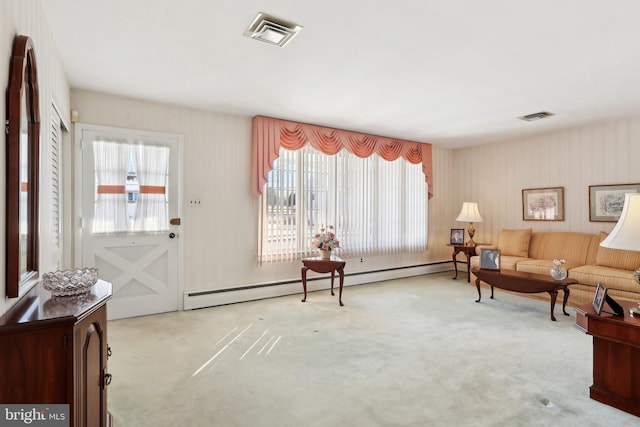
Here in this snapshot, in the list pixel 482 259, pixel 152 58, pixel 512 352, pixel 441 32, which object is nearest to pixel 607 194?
pixel 482 259

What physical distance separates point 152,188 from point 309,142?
2.20 meters

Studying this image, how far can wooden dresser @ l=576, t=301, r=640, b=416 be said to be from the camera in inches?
80.7

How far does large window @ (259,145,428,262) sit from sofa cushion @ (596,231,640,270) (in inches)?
103

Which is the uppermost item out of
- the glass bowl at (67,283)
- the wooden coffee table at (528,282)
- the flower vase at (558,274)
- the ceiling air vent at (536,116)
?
the ceiling air vent at (536,116)

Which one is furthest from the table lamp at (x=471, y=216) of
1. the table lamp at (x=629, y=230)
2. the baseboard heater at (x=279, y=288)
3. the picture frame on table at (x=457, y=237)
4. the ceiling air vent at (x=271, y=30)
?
the ceiling air vent at (x=271, y=30)

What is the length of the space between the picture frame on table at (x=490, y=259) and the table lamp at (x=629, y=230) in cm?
260

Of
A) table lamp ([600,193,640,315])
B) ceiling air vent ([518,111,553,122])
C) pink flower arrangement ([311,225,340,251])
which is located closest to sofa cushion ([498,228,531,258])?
ceiling air vent ([518,111,553,122])

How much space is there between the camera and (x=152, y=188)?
3.98 m

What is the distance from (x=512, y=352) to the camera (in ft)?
9.64

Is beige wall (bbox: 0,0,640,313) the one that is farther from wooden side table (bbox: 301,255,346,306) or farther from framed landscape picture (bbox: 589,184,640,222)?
wooden side table (bbox: 301,255,346,306)

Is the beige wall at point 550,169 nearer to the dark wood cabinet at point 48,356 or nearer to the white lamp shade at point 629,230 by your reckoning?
the white lamp shade at point 629,230

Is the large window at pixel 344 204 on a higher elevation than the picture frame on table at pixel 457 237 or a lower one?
higher

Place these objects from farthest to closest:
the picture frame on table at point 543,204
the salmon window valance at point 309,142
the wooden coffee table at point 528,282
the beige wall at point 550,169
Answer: the picture frame on table at point 543,204, the beige wall at point 550,169, the salmon window valance at point 309,142, the wooden coffee table at point 528,282

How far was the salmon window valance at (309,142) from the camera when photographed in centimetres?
456
